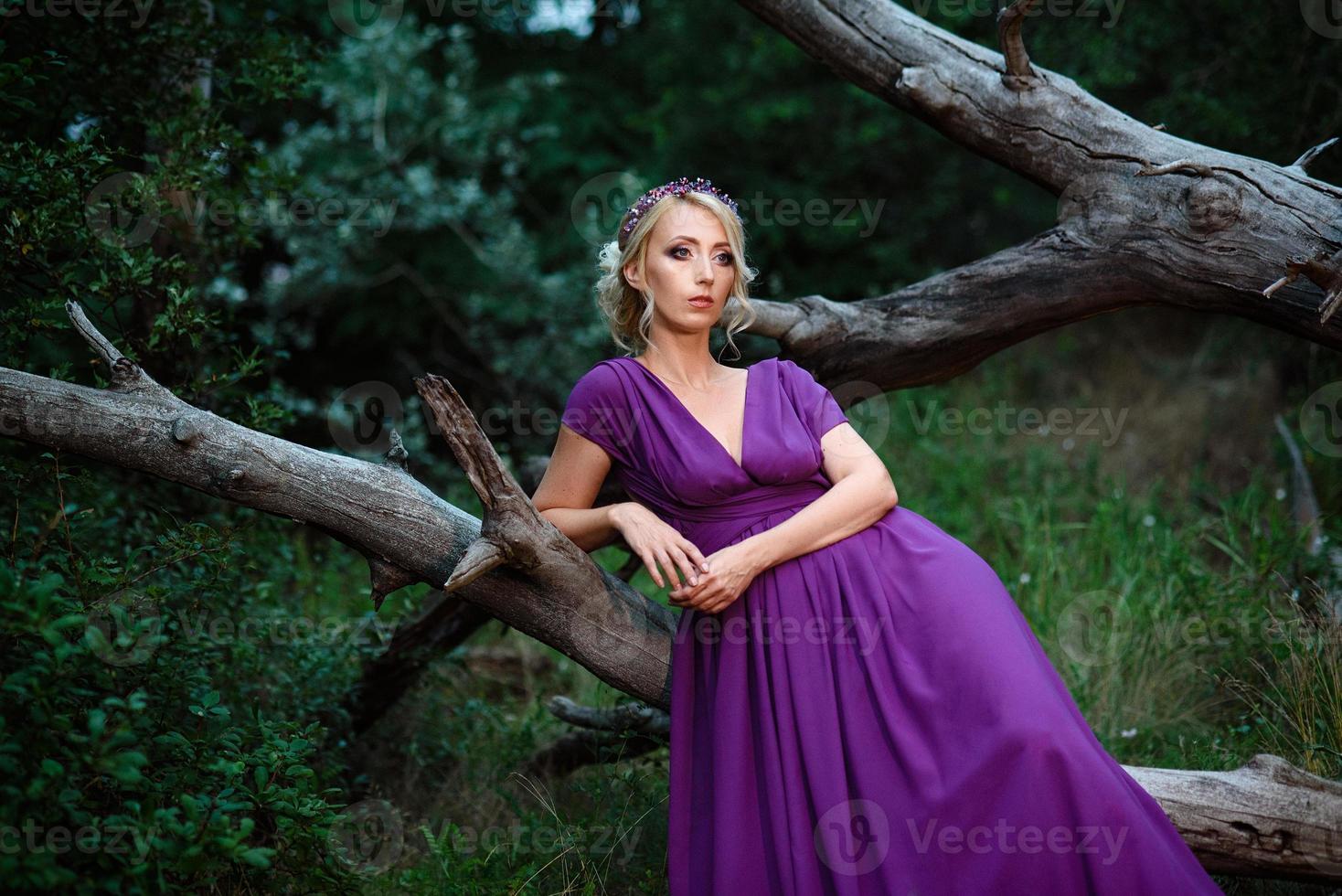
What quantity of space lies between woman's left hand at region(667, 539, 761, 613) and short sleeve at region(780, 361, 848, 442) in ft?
1.49

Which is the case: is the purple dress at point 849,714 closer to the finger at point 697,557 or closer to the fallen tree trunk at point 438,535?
the finger at point 697,557

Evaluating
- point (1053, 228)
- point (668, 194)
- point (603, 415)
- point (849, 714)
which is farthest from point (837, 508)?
point (1053, 228)

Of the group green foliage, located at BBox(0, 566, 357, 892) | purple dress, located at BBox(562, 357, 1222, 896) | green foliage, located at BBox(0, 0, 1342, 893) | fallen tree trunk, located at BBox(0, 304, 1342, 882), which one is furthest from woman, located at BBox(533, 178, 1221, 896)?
green foliage, located at BBox(0, 566, 357, 892)

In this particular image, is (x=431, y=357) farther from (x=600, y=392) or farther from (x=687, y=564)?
(x=687, y=564)

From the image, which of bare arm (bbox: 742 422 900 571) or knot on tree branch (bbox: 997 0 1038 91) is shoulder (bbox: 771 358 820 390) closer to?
bare arm (bbox: 742 422 900 571)

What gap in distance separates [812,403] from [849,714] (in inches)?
33.0

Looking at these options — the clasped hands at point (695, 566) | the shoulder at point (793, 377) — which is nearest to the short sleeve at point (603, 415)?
the clasped hands at point (695, 566)

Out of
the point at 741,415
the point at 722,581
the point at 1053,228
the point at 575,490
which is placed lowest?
the point at 722,581

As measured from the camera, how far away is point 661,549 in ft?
8.57

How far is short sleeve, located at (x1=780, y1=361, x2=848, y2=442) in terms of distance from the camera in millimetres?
2926

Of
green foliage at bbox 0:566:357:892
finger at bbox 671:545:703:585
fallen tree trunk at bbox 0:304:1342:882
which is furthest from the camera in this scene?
fallen tree trunk at bbox 0:304:1342:882

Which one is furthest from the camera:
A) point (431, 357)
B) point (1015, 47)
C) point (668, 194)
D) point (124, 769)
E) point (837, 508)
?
point (431, 357)

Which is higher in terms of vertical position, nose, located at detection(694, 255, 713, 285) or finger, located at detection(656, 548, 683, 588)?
nose, located at detection(694, 255, 713, 285)

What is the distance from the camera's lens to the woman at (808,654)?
7.72ft
